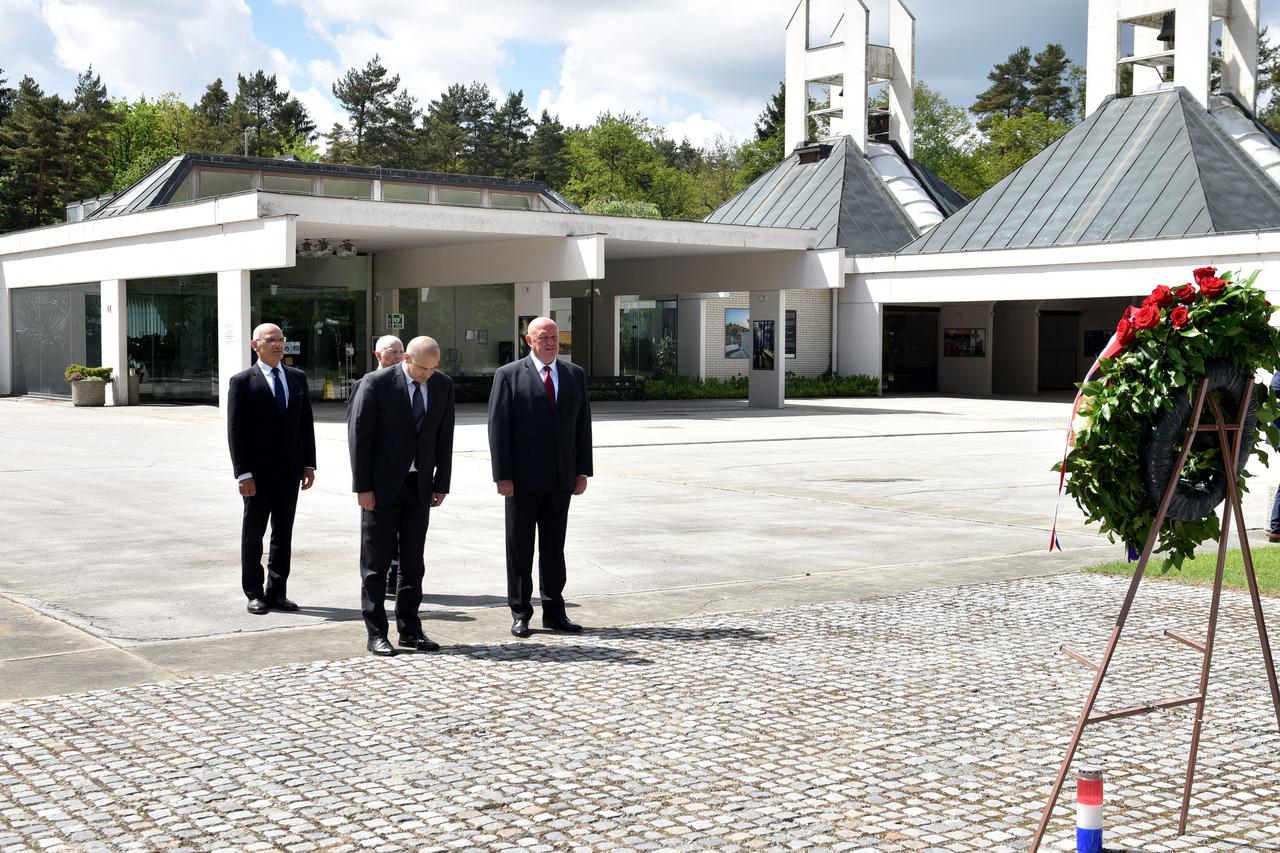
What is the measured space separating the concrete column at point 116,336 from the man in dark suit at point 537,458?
1112 inches

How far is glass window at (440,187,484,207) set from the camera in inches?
1753

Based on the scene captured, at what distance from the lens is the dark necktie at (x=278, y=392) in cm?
882

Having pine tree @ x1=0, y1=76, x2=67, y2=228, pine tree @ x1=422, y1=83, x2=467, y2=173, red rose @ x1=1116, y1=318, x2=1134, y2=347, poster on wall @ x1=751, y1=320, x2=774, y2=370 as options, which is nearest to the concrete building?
poster on wall @ x1=751, y1=320, x2=774, y2=370

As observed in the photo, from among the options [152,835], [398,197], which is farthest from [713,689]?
[398,197]

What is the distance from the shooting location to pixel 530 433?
7922 millimetres

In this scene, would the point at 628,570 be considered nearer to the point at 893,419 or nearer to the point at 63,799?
the point at 63,799

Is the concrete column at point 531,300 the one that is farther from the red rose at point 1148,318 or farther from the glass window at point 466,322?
the red rose at point 1148,318

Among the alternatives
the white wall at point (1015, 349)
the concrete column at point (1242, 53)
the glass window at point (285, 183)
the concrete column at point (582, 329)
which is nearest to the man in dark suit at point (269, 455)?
the glass window at point (285, 183)

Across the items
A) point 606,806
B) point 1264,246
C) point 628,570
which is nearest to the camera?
point 606,806

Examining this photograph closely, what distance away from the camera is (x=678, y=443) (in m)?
23.5

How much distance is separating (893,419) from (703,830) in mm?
27308

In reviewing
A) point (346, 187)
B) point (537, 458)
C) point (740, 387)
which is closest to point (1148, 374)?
point (537, 458)

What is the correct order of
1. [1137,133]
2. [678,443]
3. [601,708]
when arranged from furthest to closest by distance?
[1137,133], [678,443], [601,708]

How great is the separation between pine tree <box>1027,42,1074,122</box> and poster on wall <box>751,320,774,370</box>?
6305 cm
